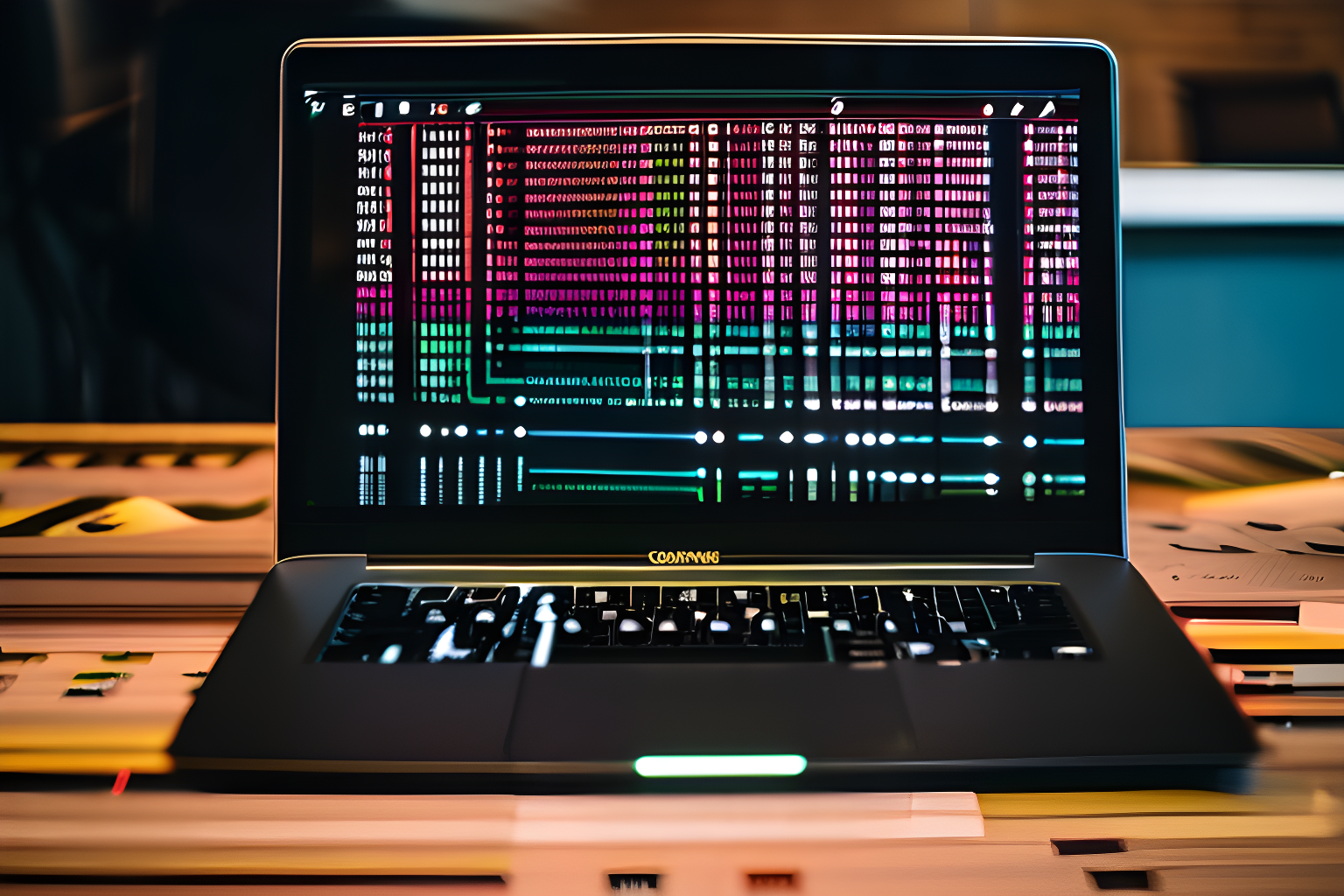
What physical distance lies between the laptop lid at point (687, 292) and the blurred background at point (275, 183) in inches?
10.1

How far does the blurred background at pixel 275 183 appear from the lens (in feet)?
2.89

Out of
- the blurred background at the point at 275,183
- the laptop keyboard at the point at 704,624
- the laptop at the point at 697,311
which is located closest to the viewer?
the laptop keyboard at the point at 704,624

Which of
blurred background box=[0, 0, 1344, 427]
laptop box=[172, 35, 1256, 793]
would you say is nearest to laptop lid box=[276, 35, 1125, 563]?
laptop box=[172, 35, 1256, 793]

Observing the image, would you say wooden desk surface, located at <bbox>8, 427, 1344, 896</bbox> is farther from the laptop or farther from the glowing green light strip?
the laptop

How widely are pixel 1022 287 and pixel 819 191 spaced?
213 millimetres

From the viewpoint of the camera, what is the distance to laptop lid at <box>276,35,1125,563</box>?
68cm

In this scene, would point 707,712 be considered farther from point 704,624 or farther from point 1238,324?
point 1238,324

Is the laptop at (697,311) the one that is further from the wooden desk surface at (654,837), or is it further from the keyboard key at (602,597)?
the wooden desk surface at (654,837)

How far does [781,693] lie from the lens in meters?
0.52

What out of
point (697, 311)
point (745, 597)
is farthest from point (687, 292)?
point (745, 597)

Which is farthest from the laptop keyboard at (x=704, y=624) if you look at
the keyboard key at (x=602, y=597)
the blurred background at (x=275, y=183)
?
the blurred background at (x=275, y=183)

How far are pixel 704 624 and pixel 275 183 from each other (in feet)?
2.55

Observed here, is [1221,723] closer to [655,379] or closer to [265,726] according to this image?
[655,379]

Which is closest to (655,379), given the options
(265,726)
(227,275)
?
(265,726)
